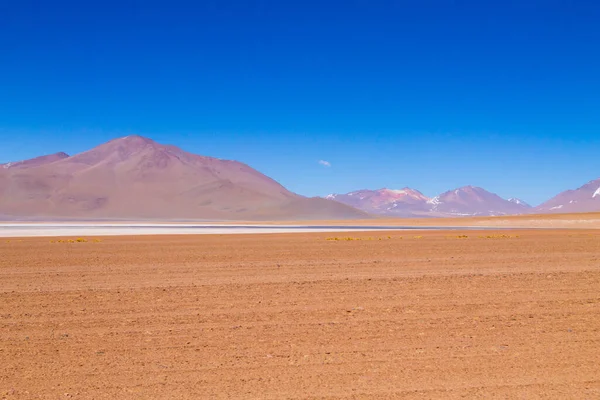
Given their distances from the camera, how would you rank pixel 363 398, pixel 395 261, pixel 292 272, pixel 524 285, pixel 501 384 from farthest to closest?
pixel 395 261 < pixel 292 272 < pixel 524 285 < pixel 501 384 < pixel 363 398

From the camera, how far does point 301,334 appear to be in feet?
29.6

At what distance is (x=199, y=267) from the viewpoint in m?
19.4

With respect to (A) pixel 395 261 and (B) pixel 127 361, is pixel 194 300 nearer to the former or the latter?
(B) pixel 127 361

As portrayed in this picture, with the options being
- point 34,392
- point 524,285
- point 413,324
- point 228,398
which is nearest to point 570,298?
point 524,285

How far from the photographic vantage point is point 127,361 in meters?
7.58

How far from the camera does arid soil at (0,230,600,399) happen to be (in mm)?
6664

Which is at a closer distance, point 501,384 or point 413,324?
point 501,384

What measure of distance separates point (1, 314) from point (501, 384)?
808cm

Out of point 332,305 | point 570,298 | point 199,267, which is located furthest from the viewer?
point 199,267

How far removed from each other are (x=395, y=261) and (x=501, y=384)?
47.6 feet

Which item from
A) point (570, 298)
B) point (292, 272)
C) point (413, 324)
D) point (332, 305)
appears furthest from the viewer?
point (292, 272)

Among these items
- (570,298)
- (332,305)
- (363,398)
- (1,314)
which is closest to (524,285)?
(570,298)

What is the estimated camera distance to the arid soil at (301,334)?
21.9 feet

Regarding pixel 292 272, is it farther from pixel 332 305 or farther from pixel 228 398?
pixel 228 398
